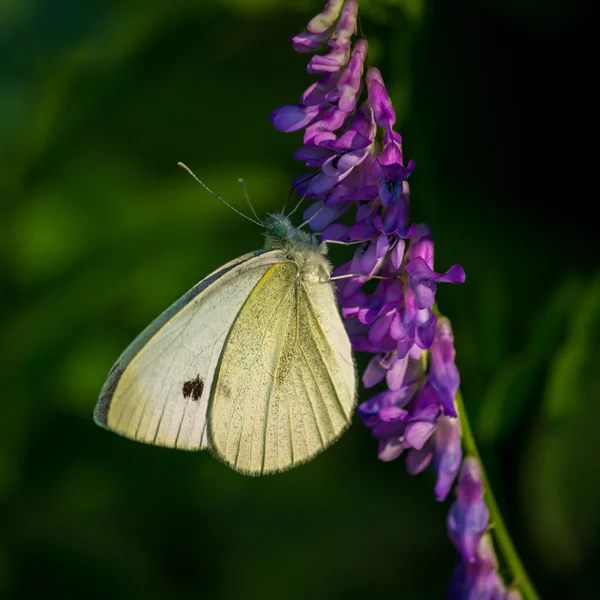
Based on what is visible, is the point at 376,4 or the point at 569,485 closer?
the point at 376,4

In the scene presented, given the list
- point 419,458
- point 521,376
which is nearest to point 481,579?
point 419,458

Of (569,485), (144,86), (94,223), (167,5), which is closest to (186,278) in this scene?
(94,223)

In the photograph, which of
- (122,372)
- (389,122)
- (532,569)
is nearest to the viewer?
(389,122)

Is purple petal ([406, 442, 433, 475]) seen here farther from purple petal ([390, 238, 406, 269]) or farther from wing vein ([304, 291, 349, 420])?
purple petal ([390, 238, 406, 269])

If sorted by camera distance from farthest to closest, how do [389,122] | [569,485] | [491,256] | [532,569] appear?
1. [491,256]
2. [569,485]
3. [532,569]
4. [389,122]

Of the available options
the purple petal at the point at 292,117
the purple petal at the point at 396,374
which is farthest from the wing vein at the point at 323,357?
the purple petal at the point at 292,117

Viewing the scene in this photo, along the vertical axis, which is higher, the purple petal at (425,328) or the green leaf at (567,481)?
the purple petal at (425,328)

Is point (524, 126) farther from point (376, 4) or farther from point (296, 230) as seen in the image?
point (296, 230)

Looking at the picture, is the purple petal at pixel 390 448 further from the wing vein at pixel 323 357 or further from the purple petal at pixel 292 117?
the purple petal at pixel 292 117
